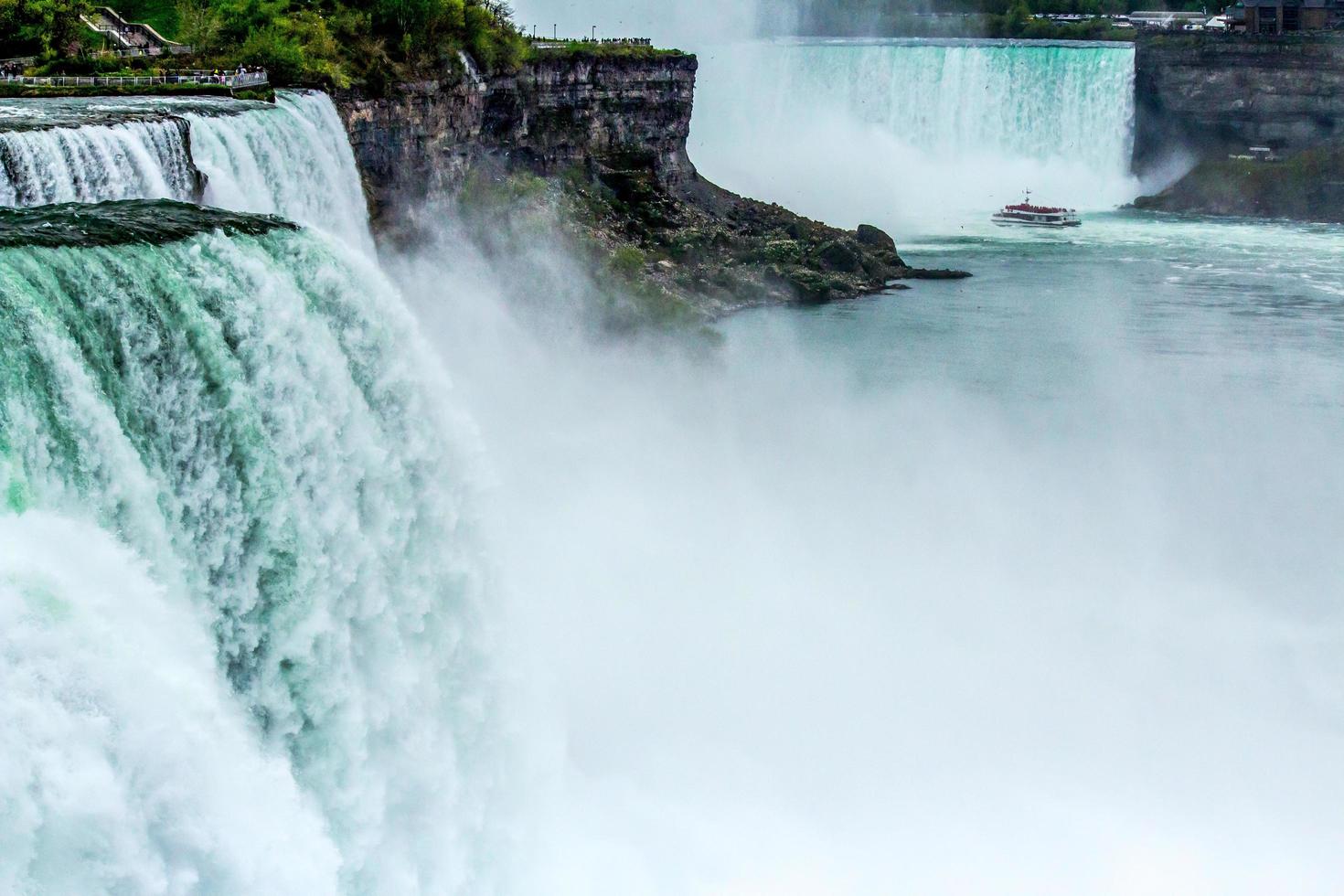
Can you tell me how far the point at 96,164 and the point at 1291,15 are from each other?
59390 millimetres

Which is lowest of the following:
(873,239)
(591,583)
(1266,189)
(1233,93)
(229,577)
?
(591,583)

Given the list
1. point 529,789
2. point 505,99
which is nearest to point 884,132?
point 505,99

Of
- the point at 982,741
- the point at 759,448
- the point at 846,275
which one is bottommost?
the point at 982,741

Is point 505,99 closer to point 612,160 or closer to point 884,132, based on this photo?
point 612,160

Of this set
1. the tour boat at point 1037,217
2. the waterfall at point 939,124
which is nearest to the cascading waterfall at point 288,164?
the tour boat at point 1037,217

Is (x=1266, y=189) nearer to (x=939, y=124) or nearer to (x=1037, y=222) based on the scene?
(x=1037, y=222)

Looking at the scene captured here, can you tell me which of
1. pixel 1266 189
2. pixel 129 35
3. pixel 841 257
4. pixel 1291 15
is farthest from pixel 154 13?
pixel 1291 15

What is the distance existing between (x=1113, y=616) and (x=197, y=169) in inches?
508

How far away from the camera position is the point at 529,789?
1489cm

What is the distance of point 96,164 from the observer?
15.8m

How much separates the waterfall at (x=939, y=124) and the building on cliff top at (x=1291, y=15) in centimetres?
545

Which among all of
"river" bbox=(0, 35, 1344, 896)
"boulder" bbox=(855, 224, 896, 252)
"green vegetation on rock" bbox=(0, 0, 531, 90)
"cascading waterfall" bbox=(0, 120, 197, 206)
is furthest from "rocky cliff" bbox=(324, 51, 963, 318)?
"cascading waterfall" bbox=(0, 120, 197, 206)

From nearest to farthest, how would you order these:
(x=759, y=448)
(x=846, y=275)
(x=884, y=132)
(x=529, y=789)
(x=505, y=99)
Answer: (x=529, y=789)
(x=759, y=448)
(x=505, y=99)
(x=846, y=275)
(x=884, y=132)

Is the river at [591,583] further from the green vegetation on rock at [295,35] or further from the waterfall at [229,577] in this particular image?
the green vegetation on rock at [295,35]
